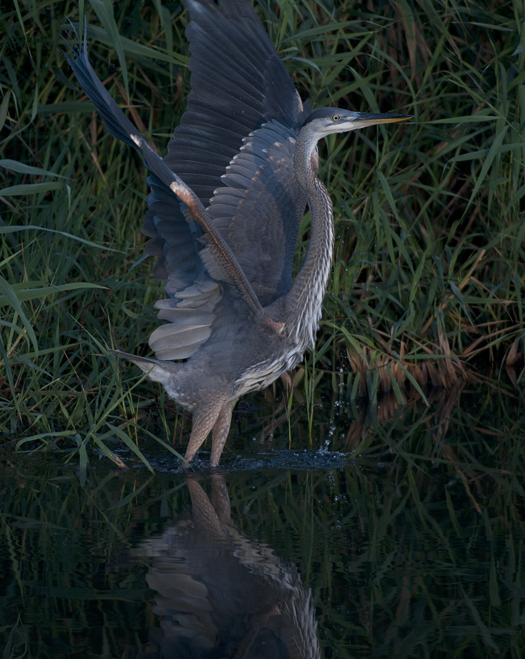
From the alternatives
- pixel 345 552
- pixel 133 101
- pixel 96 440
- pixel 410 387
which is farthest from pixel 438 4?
pixel 345 552

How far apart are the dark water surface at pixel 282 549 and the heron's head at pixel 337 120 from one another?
54.6 inches

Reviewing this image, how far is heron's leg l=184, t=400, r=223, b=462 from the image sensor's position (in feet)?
13.7

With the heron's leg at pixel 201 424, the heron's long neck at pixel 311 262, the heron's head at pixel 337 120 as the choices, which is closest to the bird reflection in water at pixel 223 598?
the heron's leg at pixel 201 424

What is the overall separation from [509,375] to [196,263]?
7.15 feet

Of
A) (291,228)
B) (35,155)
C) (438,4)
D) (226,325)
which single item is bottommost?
(226,325)

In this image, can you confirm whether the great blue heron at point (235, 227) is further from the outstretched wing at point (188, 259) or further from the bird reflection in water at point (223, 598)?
the bird reflection in water at point (223, 598)

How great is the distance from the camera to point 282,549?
3.11 metres

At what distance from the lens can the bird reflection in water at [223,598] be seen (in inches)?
97.4

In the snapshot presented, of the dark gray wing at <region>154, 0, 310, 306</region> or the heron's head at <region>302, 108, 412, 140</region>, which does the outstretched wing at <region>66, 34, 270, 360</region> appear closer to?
the dark gray wing at <region>154, 0, 310, 306</region>

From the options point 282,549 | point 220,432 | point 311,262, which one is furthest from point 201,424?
point 282,549

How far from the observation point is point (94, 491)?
3.67m

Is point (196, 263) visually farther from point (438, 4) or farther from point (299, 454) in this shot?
point (438, 4)

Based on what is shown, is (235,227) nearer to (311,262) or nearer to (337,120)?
(311,262)

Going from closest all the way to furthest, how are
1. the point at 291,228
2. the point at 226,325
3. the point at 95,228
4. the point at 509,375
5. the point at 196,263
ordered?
the point at 196,263 → the point at 226,325 → the point at 291,228 → the point at 95,228 → the point at 509,375
